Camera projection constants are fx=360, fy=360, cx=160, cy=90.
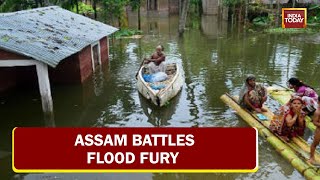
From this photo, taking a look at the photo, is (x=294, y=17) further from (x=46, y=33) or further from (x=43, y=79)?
(x=43, y=79)

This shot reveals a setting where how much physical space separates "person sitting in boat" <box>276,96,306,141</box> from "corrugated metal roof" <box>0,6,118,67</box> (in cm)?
678

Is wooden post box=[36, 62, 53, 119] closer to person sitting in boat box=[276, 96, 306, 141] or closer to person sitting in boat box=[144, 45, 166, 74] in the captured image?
person sitting in boat box=[144, 45, 166, 74]

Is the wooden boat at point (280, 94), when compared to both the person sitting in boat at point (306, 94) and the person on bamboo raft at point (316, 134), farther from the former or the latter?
the person on bamboo raft at point (316, 134)

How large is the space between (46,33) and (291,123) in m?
9.70

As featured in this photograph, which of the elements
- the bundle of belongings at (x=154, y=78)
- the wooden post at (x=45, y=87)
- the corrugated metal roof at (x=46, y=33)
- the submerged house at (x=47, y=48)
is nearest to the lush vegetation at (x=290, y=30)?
the submerged house at (x=47, y=48)

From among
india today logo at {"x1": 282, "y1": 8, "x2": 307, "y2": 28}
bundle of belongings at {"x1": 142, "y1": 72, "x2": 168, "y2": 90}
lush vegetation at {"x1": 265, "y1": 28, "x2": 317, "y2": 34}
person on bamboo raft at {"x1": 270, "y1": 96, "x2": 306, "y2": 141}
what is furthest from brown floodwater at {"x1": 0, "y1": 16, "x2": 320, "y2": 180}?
india today logo at {"x1": 282, "y1": 8, "x2": 307, "y2": 28}

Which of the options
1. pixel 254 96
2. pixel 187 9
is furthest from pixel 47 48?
pixel 187 9

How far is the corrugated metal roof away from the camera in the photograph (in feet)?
37.0

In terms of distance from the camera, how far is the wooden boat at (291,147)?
8039 mm

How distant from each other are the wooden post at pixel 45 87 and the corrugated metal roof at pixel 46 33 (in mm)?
402

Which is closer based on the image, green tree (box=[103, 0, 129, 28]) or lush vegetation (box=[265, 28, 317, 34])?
lush vegetation (box=[265, 28, 317, 34])

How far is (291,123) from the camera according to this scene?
921cm

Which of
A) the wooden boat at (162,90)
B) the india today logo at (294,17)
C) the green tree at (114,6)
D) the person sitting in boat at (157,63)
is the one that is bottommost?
the wooden boat at (162,90)

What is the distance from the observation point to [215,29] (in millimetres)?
34812
